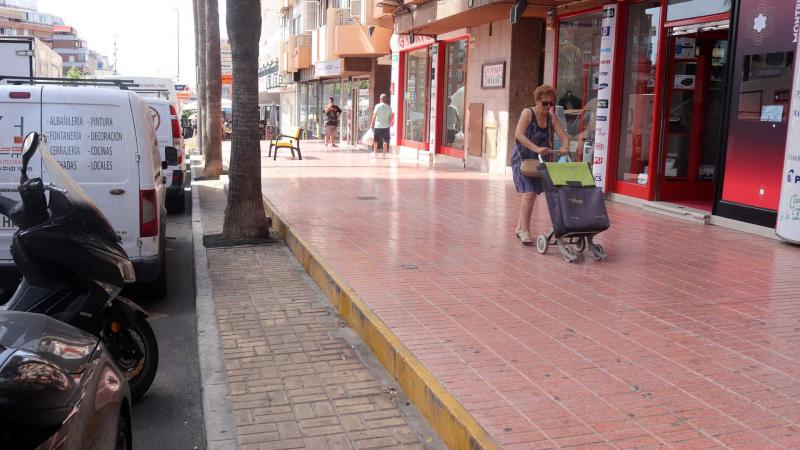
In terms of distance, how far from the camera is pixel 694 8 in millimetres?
10516

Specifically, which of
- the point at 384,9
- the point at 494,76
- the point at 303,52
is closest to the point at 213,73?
the point at 384,9

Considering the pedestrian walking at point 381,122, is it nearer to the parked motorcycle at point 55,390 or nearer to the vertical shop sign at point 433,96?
the vertical shop sign at point 433,96

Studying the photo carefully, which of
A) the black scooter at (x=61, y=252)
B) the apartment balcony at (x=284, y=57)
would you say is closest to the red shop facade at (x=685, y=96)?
the black scooter at (x=61, y=252)

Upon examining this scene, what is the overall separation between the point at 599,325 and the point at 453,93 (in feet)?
50.6

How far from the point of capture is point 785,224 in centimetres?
842

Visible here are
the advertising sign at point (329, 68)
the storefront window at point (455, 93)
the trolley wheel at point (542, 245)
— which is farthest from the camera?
the advertising sign at point (329, 68)

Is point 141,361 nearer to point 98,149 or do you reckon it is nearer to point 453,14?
point 98,149

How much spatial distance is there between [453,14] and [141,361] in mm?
12878

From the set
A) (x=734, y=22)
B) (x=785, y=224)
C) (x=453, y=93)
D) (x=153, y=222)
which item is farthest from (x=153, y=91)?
(x=785, y=224)

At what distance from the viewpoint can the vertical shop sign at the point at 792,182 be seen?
8.27 meters

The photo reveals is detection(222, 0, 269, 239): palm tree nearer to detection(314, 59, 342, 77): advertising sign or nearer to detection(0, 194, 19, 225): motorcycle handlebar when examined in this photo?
detection(0, 194, 19, 225): motorcycle handlebar

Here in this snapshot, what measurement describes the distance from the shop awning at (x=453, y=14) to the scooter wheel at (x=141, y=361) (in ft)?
35.3

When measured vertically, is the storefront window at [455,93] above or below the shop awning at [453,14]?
below

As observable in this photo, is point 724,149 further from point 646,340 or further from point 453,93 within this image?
point 453,93
